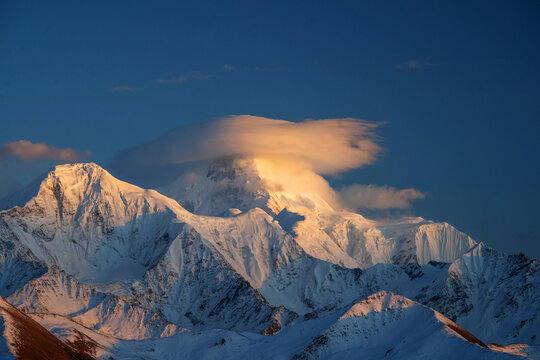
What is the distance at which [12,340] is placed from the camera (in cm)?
19938

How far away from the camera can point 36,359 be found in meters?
199

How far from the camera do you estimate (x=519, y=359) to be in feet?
646

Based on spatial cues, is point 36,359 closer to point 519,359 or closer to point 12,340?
point 12,340

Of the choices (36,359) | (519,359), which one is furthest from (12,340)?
(519,359)

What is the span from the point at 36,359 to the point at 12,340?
6.17 metres

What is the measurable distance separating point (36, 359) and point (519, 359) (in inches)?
3801

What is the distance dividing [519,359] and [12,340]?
101 m
